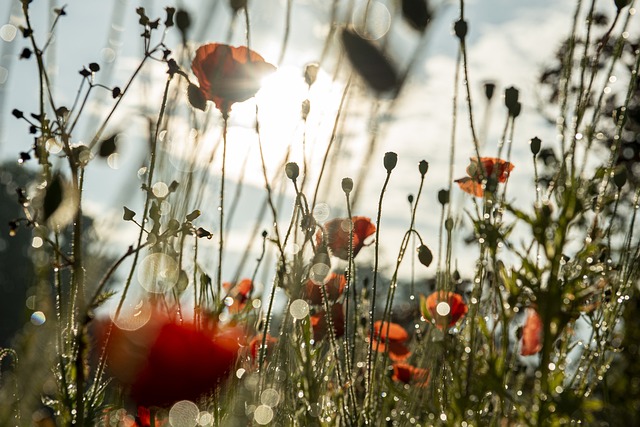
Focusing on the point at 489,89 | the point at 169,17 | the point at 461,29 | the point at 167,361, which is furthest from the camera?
the point at 489,89

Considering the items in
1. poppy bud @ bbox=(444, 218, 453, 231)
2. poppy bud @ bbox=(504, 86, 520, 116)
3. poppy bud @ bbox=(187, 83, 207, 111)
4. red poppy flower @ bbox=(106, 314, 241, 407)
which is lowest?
red poppy flower @ bbox=(106, 314, 241, 407)

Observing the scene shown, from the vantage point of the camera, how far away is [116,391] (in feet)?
4.19

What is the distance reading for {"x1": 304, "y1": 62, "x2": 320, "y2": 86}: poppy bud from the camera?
1.45 meters

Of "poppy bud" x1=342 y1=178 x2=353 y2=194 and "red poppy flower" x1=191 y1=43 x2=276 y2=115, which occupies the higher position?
"red poppy flower" x1=191 y1=43 x2=276 y2=115

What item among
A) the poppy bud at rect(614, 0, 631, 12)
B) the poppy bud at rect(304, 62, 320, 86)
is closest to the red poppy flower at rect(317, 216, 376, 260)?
the poppy bud at rect(304, 62, 320, 86)

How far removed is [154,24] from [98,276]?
0.40m

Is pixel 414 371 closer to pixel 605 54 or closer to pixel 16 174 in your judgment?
pixel 605 54

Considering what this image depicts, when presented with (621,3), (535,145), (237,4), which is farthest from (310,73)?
(621,3)

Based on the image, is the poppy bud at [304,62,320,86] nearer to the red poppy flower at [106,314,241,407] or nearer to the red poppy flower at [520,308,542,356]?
the red poppy flower at [520,308,542,356]

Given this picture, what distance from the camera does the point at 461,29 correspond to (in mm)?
1196

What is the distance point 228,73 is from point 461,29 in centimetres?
42

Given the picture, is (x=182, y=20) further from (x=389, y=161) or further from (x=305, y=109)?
(x=389, y=161)

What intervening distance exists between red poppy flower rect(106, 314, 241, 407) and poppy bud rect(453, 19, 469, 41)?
714 mm

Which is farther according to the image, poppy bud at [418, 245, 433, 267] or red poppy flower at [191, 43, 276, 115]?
poppy bud at [418, 245, 433, 267]
